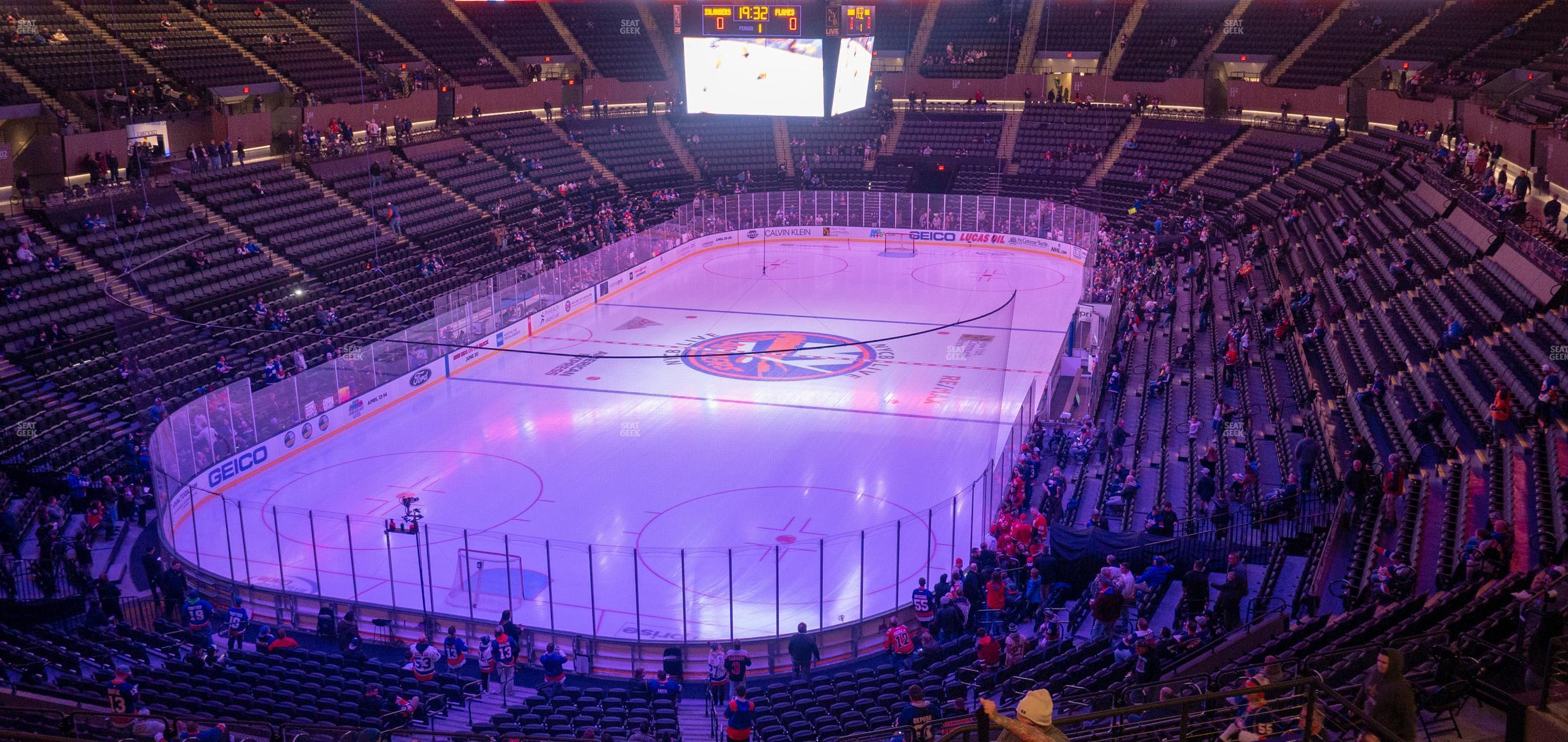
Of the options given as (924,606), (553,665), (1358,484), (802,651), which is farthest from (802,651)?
(1358,484)

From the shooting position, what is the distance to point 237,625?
52.9 ft

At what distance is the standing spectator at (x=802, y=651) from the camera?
14680 millimetres

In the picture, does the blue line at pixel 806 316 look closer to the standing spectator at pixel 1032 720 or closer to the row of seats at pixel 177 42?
the row of seats at pixel 177 42

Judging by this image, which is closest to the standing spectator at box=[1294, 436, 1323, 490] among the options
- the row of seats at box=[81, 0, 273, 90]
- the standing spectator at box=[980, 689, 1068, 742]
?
the standing spectator at box=[980, 689, 1068, 742]

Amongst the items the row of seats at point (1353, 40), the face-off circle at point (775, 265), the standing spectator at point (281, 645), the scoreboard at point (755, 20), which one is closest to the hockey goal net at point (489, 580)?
the standing spectator at point (281, 645)

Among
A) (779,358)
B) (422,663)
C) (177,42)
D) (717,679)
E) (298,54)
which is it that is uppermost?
(177,42)

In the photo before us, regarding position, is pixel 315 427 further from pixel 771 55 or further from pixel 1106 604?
pixel 771 55

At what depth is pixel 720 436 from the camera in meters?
24.1

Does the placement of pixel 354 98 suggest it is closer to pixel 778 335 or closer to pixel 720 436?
pixel 778 335

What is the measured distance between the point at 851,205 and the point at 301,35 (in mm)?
20851

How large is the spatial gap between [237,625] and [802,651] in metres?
7.76

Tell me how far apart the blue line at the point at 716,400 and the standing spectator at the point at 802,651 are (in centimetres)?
1049

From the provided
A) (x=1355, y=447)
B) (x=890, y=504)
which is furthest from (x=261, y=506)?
(x=1355, y=447)

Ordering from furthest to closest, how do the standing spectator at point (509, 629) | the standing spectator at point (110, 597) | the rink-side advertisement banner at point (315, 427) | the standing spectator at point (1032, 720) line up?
the rink-side advertisement banner at point (315, 427), the standing spectator at point (110, 597), the standing spectator at point (509, 629), the standing spectator at point (1032, 720)
